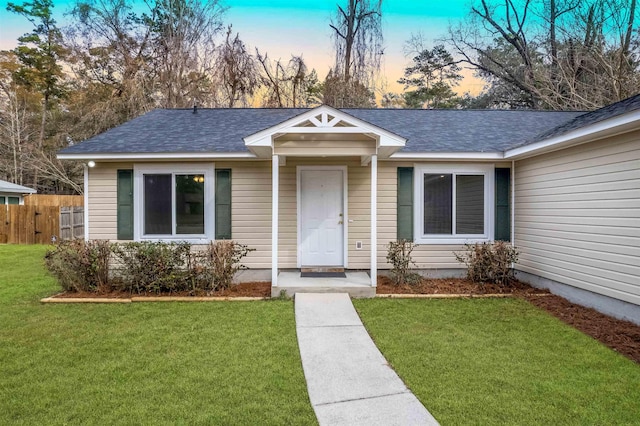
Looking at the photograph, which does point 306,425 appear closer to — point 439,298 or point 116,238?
point 439,298

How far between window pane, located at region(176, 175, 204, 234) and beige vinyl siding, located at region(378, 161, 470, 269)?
346 cm

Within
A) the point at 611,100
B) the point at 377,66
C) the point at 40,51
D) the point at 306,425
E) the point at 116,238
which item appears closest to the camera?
the point at 306,425

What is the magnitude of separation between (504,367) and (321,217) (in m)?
4.30

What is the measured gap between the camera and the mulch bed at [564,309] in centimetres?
400

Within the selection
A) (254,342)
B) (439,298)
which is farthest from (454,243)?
(254,342)

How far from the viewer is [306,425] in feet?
8.08

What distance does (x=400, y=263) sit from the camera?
633 cm

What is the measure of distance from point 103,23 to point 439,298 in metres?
18.4

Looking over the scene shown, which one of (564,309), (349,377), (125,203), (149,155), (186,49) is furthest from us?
(186,49)

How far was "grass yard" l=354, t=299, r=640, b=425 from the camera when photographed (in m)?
2.64

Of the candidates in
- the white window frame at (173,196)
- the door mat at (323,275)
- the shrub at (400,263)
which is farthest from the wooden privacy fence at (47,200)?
the shrub at (400,263)

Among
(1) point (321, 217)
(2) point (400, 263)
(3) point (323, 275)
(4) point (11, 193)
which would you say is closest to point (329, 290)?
(3) point (323, 275)

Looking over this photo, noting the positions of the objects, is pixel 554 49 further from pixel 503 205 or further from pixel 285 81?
pixel 503 205

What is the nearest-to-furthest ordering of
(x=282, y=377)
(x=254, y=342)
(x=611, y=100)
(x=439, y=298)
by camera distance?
(x=282, y=377) < (x=254, y=342) < (x=439, y=298) < (x=611, y=100)
